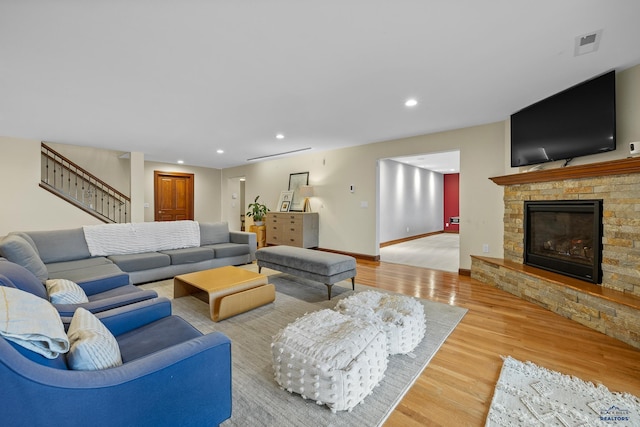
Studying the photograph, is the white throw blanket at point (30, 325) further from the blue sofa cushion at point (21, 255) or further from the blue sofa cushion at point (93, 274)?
the blue sofa cushion at point (21, 255)

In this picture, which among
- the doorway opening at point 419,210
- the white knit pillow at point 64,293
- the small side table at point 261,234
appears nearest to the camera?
the white knit pillow at point 64,293

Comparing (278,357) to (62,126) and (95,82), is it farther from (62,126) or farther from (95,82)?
(62,126)

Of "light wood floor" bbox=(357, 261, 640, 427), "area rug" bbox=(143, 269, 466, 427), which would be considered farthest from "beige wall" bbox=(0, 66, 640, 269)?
"area rug" bbox=(143, 269, 466, 427)

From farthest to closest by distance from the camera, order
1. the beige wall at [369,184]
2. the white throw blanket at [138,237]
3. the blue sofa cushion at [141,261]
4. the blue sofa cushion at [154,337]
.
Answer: the beige wall at [369,184], the white throw blanket at [138,237], the blue sofa cushion at [141,261], the blue sofa cushion at [154,337]

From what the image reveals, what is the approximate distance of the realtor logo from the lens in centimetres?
148

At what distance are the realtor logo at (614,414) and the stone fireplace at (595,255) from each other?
1072 mm

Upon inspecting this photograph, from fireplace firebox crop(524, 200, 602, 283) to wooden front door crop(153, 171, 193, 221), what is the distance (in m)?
8.19

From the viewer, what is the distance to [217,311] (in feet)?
8.77

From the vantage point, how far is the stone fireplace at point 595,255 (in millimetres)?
2395

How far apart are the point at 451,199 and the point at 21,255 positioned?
11214mm

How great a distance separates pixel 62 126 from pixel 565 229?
7186 mm

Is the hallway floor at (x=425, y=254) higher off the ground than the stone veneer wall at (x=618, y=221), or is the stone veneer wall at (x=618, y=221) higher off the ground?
the stone veneer wall at (x=618, y=221)

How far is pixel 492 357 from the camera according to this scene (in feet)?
6.82

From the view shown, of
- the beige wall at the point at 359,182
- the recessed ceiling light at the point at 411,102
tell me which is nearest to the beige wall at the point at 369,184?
the beige wall at the point at 359,182
